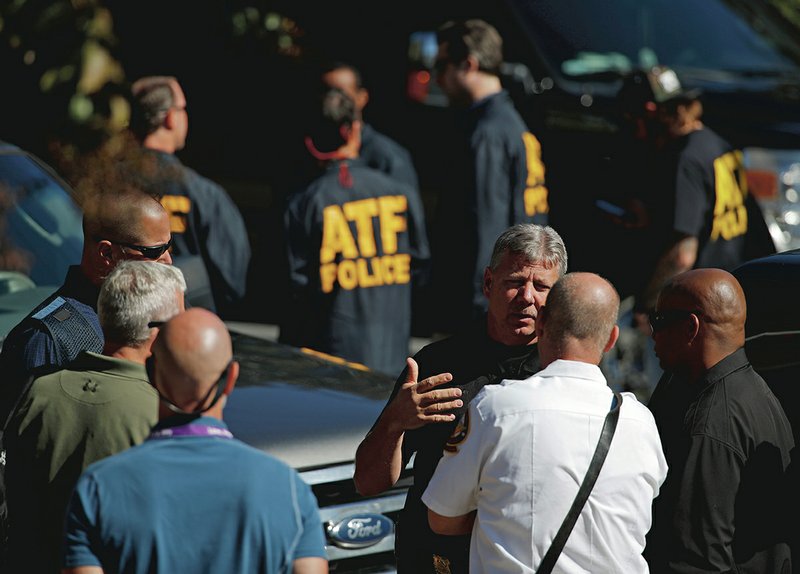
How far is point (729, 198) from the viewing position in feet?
23.5

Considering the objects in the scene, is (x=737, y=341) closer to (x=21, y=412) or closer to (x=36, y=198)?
(x=21, y=412)

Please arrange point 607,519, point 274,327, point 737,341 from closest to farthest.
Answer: point 607,519, point 737,341, point 274,327

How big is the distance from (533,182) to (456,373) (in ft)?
11.0

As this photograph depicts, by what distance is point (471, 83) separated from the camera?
7.36 metres

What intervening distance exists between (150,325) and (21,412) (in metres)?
0.40

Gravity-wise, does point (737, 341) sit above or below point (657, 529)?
above

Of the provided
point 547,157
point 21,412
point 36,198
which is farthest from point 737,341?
point 547,157

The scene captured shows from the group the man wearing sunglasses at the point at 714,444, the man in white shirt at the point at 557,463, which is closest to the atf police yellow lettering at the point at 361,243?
the man wearing sunglasses at the point at 714,444

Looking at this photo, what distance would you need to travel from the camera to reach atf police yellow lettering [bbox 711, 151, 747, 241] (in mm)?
7082

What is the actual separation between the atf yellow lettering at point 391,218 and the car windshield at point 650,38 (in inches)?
78.9

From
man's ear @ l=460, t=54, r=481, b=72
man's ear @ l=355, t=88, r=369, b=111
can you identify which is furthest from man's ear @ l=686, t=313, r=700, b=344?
man's ear @ l=355, t=88, r=369, b=111

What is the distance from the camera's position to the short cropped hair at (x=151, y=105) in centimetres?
667

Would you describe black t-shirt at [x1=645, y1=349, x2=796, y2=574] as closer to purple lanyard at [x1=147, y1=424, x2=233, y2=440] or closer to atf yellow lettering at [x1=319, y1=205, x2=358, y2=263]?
purple lanyard at [x1=147, y1=424, x2=233, y2=440]

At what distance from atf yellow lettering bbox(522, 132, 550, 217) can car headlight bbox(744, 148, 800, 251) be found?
1.10m
